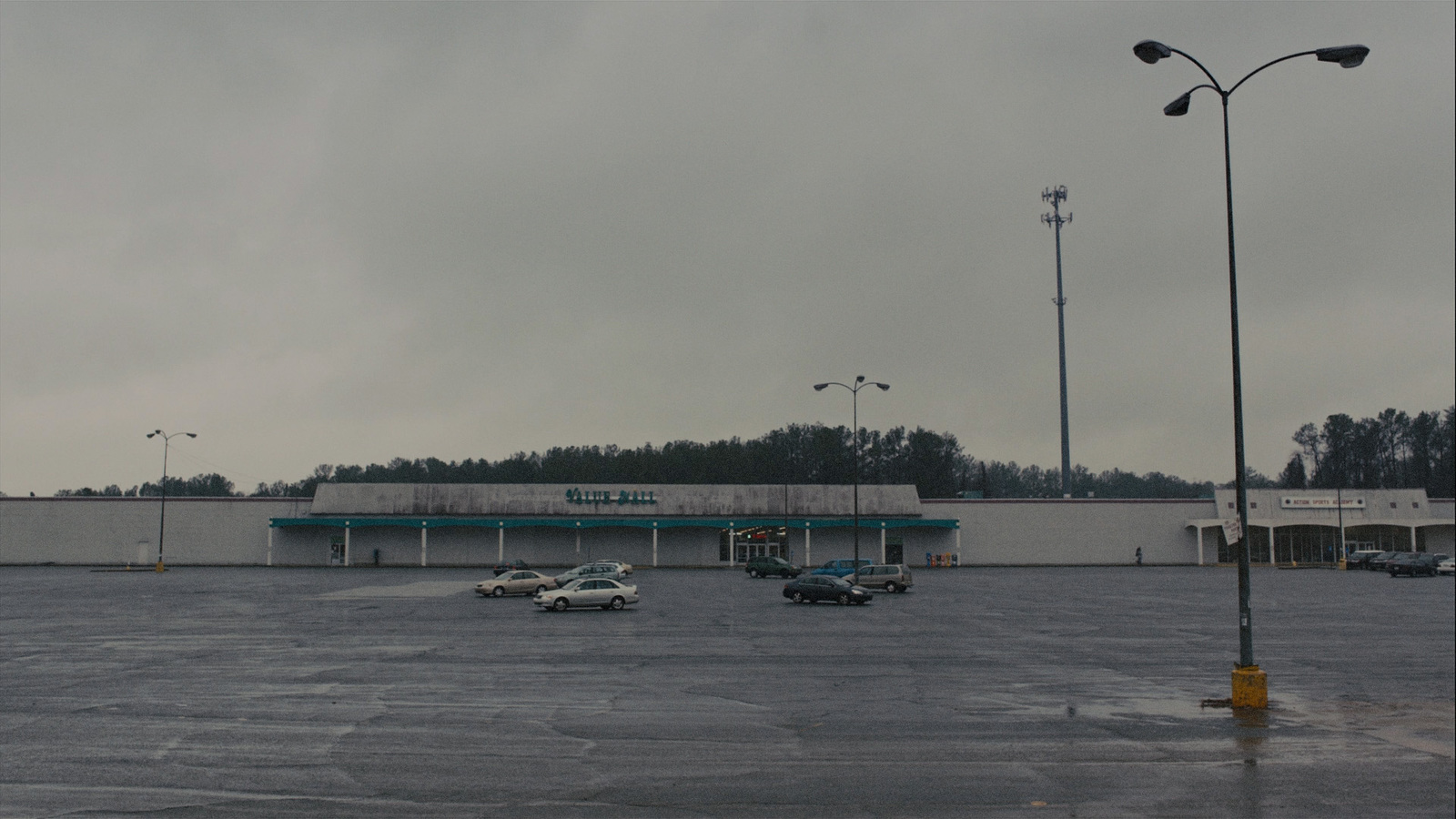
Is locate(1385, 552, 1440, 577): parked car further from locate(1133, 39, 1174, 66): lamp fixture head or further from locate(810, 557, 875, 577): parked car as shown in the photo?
locate(1133, 39, 1174, 66): lamp fixture head

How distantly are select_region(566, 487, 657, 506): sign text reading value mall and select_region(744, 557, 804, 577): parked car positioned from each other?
2087 cm

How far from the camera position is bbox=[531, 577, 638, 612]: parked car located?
1399 inches

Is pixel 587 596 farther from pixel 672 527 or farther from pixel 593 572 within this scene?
pixel 672 527

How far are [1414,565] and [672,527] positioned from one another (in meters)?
51.5

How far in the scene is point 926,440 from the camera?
6462 inches

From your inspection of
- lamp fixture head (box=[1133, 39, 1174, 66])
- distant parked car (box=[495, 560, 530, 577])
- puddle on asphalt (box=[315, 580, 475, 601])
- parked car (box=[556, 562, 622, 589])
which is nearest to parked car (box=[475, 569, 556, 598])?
parked car (box=[556, 562, 622, 589])

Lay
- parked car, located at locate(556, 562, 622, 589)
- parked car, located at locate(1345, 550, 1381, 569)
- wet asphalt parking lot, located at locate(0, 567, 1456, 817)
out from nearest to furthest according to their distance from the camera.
Result: 1. wet asphalt parking lot, located at locate(0, 567, 1456, 817)
2. parked car, located at locate(556, 562, 622, 589)
3. parked car, located at locate(1345, 550, 1381, 569)

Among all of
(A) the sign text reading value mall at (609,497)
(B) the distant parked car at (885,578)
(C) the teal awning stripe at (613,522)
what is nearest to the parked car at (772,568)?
(B) the distant parked car at (885,578)

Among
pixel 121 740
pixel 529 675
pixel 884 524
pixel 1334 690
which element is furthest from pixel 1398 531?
pixel 121 740

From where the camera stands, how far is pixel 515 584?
1715 inches

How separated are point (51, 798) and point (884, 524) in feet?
236

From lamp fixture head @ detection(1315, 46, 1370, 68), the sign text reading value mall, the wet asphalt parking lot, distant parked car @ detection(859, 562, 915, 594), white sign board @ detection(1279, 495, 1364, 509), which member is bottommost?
distant parked car @ detection(859, 562, 915, 594)

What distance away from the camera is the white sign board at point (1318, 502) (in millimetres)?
84188

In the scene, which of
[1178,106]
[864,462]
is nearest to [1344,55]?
[1178,106]
